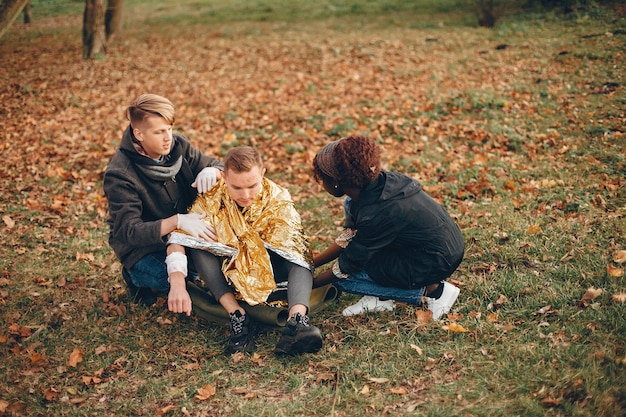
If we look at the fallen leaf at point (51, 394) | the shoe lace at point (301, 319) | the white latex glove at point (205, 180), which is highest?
the white latex glove at point (205, 180)

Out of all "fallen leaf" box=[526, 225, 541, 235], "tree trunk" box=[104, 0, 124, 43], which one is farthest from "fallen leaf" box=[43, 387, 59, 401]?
"tree trunk" box=[104, 0, 124, 43]

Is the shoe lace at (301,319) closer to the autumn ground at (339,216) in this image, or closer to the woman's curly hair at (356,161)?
the autumn ground at (339,216)

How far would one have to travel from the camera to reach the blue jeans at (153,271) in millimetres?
3943

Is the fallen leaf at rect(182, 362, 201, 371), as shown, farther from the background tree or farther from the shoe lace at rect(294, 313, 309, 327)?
the background tree

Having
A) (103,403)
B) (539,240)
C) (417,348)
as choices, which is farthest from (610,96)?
(103,403)

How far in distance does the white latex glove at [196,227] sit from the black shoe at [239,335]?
0.56m

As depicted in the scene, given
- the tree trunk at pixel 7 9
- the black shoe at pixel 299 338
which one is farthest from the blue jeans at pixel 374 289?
the tree trunk at pixel 7 9

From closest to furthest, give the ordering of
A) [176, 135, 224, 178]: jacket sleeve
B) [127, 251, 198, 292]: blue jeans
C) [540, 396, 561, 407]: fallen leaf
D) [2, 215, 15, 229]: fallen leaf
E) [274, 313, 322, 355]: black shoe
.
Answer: [540, 396, 561, 407]: fallen leaf, [274, 313, 322, 355]: black shoe, [127, 251, 198, 292]: blue jeans, [176, 135, 224, 178]: jacket sleeve, [2, 215, 15, 229]: fallen leaf

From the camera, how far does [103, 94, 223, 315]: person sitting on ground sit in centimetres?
362

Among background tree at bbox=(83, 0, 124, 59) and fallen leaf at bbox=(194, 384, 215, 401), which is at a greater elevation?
background tree at bbox=(83, 0, 124, 59)

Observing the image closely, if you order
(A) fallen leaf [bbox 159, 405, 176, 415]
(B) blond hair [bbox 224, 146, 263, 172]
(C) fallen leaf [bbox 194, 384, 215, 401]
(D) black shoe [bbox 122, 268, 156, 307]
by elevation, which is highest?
(B) blond hair [bbox 224, 146, 263, 172]

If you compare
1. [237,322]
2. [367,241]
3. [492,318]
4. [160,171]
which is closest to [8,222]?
[160,171]

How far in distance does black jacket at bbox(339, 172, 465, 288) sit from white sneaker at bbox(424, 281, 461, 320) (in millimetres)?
172

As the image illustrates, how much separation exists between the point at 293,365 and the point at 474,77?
7555mm
